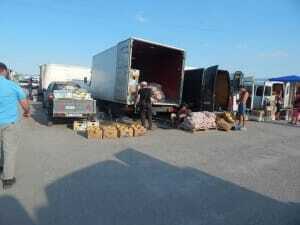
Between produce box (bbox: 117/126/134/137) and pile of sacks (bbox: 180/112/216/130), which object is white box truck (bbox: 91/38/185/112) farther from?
produce box (bbox: 117/126/134/137)

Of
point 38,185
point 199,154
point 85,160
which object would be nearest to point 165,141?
point 199,154

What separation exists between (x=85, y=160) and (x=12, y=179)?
6.80ft

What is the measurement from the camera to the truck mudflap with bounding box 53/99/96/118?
12164 mm

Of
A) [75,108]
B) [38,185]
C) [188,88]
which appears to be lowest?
[38,185]

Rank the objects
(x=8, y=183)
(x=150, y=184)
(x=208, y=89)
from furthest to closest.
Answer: (x=208, y=89), (x=150, y=184), (x=8, y=183)

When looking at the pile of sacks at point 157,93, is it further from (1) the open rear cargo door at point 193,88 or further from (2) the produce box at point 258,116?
(2) the produce box at point 258,116

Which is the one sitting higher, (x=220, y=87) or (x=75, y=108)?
(x=220, y=87)

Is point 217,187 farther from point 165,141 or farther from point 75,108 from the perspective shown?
point 75,108

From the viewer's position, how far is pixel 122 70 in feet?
43.3

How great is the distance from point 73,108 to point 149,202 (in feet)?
26.5

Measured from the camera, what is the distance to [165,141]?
1039 cm

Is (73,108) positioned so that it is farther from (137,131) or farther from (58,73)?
(58,73)

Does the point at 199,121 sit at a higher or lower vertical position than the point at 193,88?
lower

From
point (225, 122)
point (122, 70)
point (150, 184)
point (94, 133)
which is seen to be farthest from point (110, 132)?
point (225, 122)
